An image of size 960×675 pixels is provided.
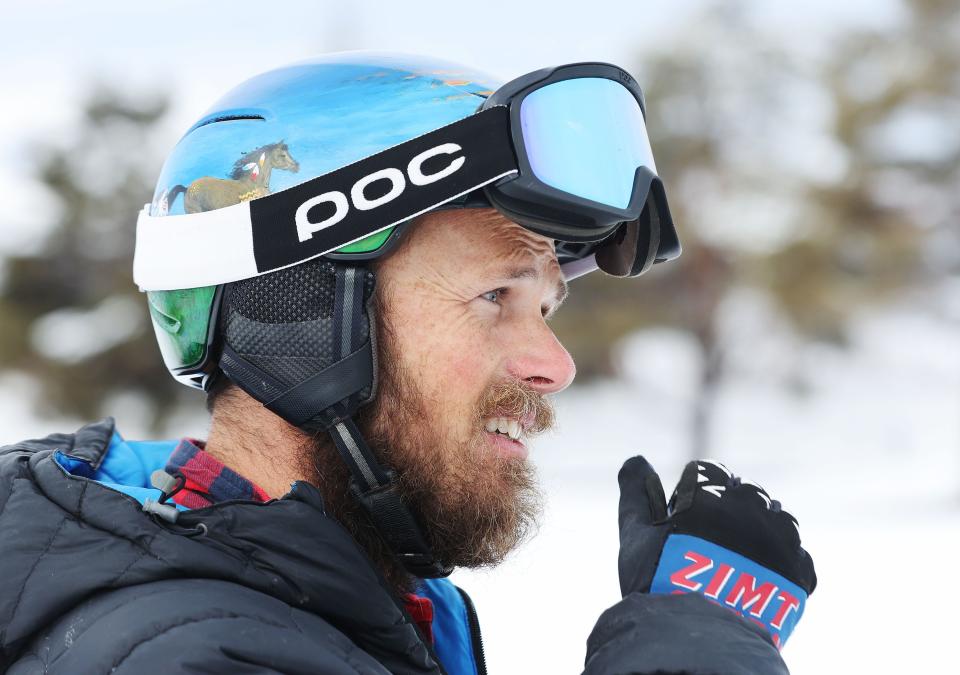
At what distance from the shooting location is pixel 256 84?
215 centimetres

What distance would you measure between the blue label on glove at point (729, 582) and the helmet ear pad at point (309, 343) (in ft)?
2.02

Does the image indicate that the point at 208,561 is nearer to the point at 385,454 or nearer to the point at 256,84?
the point at 385,454

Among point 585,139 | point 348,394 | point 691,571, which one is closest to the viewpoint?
point 691,571

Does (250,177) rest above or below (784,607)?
above

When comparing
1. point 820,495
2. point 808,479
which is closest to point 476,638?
point 820,495

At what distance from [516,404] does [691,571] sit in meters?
0.48

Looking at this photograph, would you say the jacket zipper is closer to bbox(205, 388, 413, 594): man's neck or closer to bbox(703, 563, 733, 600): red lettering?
bbox(205, 388, 413, 594): man's neck

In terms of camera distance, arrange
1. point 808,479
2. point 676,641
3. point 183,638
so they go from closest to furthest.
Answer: point 183,638 → point 676,641 → point 808,479

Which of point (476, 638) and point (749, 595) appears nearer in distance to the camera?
point (749, 595)

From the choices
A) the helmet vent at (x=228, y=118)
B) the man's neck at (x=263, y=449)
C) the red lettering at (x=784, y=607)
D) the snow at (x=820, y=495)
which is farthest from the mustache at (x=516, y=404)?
the helmet vent at (x=228, y=118)

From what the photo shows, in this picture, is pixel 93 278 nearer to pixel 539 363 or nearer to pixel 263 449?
pixel 263 449

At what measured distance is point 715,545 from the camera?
5.84 feet

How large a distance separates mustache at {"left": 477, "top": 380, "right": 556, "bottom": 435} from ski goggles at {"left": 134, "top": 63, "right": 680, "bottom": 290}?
1.00 ft

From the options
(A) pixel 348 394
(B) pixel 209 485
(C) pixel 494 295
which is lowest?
(B) pixel 209 485
